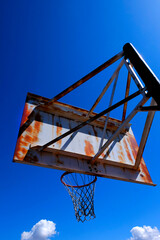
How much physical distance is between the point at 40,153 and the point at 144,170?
Answer: 8.48 ft

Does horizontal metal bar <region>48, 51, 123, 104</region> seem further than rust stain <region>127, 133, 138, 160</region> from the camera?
No

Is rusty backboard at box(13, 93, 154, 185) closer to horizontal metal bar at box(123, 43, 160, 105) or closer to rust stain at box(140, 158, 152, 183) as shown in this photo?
rust stain at box(140, 158, 152, 183)

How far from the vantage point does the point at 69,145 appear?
11.5 ft

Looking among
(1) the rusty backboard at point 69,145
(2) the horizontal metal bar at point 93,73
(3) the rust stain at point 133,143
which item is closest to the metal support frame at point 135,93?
(2) the horizontal metal bar at point 93,73

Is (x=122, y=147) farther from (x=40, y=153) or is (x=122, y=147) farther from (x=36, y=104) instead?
(x=36, y=104)

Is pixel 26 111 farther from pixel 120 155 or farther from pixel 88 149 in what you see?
pixel 120 155

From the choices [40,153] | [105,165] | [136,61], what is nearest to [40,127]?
[40,153]

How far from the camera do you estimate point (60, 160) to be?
10.1 feet

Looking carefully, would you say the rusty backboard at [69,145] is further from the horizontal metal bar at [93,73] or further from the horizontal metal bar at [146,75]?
the horizontal metal bar at [146,75]

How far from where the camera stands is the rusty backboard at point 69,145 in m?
3.01

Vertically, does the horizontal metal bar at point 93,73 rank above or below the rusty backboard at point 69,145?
above

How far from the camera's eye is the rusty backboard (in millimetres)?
3012

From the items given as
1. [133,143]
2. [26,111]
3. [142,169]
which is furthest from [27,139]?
[133,143]

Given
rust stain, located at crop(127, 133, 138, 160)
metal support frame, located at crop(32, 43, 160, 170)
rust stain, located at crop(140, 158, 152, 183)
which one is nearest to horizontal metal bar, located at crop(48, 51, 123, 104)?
metal support frame, located at crop(32, 43, 160, 170)
